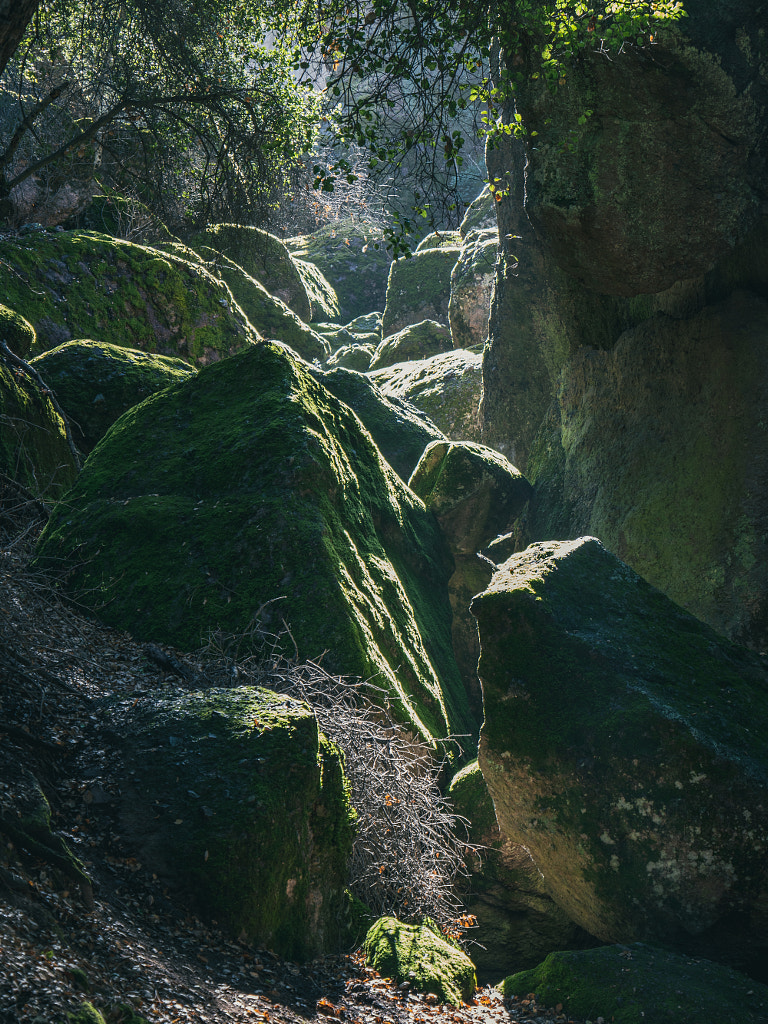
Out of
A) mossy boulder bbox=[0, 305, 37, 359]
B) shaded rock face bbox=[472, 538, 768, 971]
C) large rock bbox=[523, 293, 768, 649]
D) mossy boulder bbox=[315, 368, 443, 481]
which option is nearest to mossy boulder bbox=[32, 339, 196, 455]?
mossy boulder bbox=[0, 305, 37, 359]

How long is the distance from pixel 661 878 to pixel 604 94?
705 cm

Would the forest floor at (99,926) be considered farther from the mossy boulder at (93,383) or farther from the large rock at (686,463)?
the large rock at (686,463)

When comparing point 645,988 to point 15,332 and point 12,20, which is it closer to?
point 12,20

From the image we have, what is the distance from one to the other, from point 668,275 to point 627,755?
537 centimetres

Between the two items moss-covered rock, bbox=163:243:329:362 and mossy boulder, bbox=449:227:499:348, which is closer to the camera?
moss-covered rock, bbox=163:243:329:362

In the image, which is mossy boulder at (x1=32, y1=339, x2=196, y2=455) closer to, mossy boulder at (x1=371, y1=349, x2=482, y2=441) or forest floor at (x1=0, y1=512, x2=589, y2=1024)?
forest floor at (x1=0, y1=512, x2=589, y2=1024)

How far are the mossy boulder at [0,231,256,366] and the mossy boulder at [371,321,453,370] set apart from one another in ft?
30.2

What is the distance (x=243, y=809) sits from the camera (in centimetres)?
456

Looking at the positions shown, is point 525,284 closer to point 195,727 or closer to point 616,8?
point 616,8

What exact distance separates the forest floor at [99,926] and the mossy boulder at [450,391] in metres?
11.6

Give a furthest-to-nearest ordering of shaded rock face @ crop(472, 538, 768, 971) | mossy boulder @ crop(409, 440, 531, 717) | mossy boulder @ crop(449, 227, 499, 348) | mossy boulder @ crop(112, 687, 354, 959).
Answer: mossy boulder @ crop(449, 227, 499, 348), mossy boulder @ crop(409, 440, 531, 717), shaded rock face @ crop(472, 538, 768, 971), mossy boulder @ crop(112, 687, 354, 959)

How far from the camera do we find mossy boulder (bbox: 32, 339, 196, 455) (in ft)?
A: 31.5

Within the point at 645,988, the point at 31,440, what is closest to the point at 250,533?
the point at 31,440

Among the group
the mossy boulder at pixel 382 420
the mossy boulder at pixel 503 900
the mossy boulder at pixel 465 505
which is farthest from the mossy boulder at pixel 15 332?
the mossy boulder at pixel 503 900
